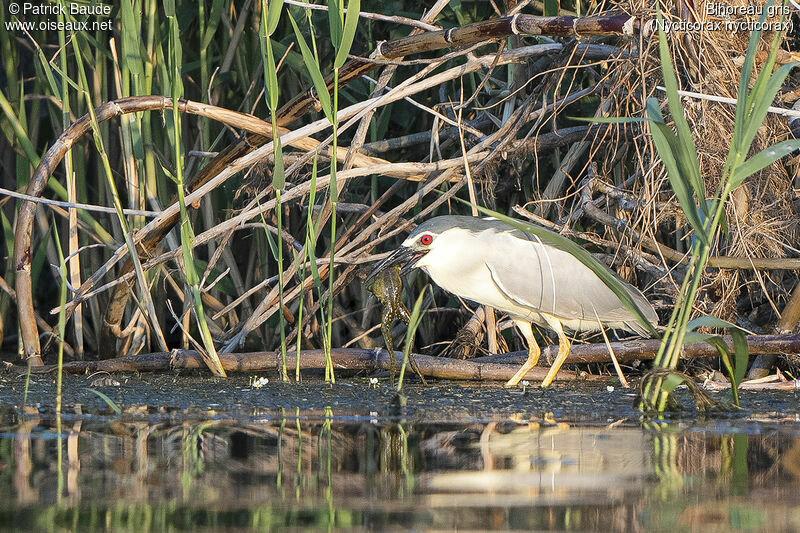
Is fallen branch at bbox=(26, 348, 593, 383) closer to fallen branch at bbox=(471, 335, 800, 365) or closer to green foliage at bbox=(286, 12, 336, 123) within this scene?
fallen branch at bbox=(471, 335, 800, 365)

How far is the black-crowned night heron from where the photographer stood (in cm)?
450

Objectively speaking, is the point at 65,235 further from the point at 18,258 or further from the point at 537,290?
the point at 537,290

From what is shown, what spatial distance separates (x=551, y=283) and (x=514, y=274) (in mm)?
194

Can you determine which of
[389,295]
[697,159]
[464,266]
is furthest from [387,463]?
[464,266]

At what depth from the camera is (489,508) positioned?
2.05 meters

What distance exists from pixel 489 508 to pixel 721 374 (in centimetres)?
276

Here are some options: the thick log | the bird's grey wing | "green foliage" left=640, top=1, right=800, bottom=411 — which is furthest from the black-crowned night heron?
"green foliage" left=640, top=1, right=800, bottom=411

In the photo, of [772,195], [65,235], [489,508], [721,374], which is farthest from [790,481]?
[65,235]

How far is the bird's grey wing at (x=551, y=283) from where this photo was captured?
4551 millimetres

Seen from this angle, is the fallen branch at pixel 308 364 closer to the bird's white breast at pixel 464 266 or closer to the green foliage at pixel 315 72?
the bird's white breast at pixel 464 266

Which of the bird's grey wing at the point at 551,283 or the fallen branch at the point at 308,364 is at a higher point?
the bird's grey wing at the point at 551,283

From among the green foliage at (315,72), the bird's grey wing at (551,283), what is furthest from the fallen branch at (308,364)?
the green foliage at (315,72)

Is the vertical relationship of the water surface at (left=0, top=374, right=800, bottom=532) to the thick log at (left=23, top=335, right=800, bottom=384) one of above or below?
below

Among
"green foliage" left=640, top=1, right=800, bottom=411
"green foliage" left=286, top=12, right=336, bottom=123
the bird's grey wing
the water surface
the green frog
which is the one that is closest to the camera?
the water surface
